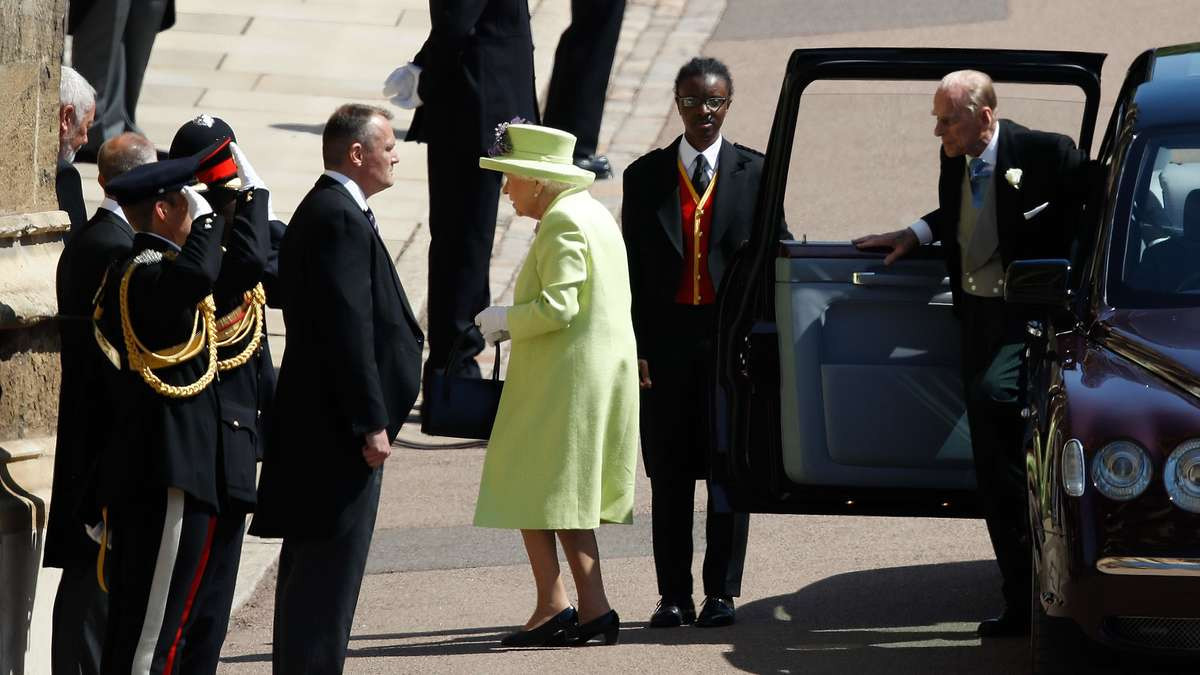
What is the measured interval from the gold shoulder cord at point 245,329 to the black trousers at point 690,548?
79.9 inches

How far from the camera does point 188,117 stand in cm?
1508

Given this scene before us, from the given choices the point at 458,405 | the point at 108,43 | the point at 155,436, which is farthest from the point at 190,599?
the point at 108,43

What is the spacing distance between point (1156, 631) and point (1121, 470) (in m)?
0.43

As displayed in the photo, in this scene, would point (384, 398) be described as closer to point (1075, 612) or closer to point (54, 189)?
point (54, 189)

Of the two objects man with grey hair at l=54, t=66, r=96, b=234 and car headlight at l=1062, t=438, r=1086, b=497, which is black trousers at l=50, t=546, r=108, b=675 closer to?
man with grey hair at l=54, t=66, r=96, b=234

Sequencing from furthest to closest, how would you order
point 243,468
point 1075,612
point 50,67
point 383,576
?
point 383,576
point 50,67
point 243,468
point 1075,612

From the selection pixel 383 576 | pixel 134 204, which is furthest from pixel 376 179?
pixel 383 576

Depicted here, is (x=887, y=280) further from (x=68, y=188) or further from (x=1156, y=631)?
(x=68, y=188)

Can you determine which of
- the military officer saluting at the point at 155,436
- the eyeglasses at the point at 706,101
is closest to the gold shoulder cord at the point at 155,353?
the military officer saluting at the point at 155,436

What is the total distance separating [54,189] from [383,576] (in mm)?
2607

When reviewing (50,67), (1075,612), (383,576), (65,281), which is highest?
(50,67)

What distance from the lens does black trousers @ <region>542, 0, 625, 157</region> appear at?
1391 centimetres

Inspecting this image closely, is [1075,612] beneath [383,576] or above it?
above

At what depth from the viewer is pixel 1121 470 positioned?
223 inches
